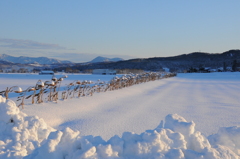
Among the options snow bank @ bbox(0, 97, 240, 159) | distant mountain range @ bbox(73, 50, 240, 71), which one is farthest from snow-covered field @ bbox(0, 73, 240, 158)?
distant mountain range @ bbox(73, 50, 240, 71)

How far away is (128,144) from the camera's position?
7.77 feet

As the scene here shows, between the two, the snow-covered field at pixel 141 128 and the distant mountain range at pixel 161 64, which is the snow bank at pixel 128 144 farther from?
the distant mountain range at pixel 161 64

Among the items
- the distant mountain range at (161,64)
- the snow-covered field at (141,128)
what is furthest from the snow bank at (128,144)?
the distant mountain range at (161,64)

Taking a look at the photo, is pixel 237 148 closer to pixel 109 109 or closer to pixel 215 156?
pixel 215 156

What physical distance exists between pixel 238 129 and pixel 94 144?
170 centimetres

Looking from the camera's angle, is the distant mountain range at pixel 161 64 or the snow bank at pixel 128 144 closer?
the snow bank at pixel 128 144

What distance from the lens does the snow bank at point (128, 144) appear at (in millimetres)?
2244

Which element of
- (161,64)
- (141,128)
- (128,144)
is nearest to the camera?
(128,144)

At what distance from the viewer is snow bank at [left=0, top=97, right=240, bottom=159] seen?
7.36 ft

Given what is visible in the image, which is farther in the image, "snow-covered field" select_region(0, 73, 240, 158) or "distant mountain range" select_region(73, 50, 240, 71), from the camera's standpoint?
"distant mountain range" select_region(73, 50, 240, 71)

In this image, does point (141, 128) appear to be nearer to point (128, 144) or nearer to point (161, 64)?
point (128, 144)

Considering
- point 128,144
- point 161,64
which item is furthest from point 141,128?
point 161,64

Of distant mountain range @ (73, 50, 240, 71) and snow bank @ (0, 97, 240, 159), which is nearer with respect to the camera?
snow bank @ (0, 97, 240, 159)

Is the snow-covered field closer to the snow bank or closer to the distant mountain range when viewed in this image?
the snow bank
